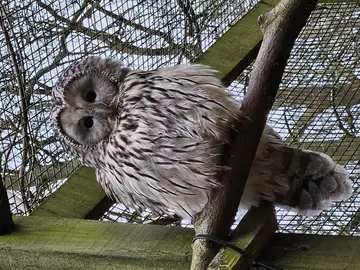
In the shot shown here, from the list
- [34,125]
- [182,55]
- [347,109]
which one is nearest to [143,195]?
[34,125]

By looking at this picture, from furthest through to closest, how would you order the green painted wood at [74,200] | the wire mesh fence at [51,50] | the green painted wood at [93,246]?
the wire mesh fence at [51,50] < the green painted wood at [74,200] < the green painted wood at [93,246]

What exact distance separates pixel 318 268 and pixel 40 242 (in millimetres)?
445

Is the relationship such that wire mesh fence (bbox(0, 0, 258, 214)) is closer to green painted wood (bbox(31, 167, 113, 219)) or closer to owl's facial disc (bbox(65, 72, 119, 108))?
green painted wood (bbox(31, 167, 113, 219))

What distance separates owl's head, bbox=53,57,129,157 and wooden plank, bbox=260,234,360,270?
0.43 m

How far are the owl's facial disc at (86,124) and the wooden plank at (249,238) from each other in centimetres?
36

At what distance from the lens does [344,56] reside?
1.97m

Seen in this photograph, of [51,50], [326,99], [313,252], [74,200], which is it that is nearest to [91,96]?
[74,200]

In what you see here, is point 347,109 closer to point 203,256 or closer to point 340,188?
point 340,188

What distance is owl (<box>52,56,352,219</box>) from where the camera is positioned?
37.8 inches

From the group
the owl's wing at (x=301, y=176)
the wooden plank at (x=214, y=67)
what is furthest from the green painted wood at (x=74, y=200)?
the owl's wing at (x=301, y=176)

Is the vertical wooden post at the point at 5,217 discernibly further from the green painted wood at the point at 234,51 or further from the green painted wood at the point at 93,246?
the green painted wood at the point at 234,51

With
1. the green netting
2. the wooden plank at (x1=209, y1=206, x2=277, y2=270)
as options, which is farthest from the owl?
the green netting

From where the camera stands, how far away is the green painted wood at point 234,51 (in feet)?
4.47

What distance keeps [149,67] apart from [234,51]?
26cm
